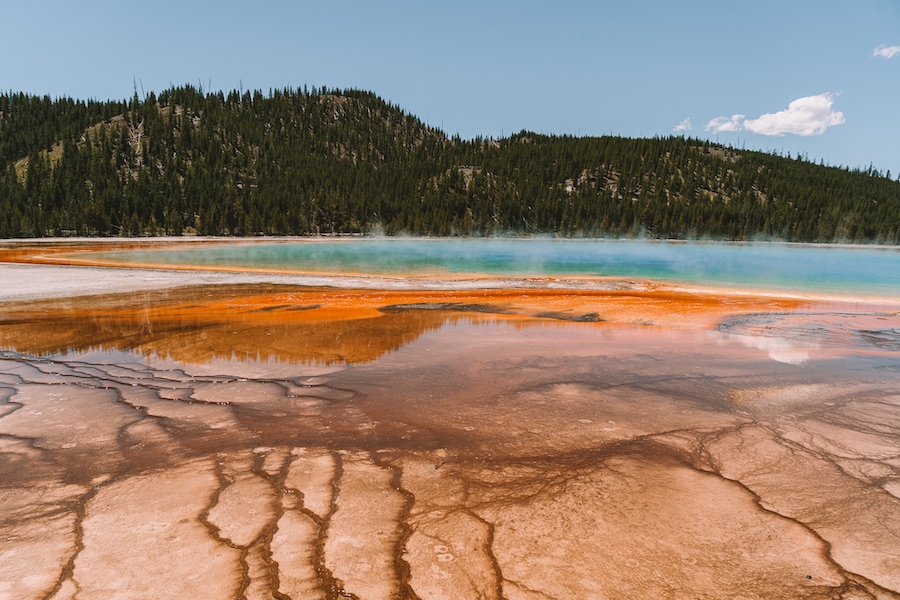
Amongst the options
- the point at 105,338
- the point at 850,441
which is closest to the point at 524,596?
the point at 850,441

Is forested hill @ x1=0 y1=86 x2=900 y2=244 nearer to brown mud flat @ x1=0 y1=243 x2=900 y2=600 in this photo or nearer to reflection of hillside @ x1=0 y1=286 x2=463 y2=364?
reflection of hillside @ x1=0 y1=286 x2=463 y2=364

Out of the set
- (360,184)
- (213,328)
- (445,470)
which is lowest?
(213,328)

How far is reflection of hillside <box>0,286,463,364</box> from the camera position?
29.7 feet

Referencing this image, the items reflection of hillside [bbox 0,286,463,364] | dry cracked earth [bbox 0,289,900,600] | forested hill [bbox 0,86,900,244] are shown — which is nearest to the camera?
dry cracked earth [bbox 0,289,900,600]

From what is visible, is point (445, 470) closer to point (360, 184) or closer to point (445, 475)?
point (445, 475)

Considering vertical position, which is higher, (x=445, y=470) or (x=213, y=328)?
(x=445, y=470)

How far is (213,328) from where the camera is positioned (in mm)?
11141

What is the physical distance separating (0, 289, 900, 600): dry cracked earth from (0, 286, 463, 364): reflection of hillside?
9.7 inches

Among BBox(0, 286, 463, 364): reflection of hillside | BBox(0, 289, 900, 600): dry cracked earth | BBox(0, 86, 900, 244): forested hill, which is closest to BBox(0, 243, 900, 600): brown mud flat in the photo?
BBox(0, 289, 900, 600): dry cracked earth

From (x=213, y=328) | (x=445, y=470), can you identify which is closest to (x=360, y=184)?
(x=213, y=328)

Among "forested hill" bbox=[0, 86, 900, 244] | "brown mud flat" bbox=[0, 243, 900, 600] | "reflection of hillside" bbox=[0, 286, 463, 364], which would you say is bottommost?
"reflection of hillside" bbox=[0, 286, 463, 364]

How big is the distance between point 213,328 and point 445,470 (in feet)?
28.4

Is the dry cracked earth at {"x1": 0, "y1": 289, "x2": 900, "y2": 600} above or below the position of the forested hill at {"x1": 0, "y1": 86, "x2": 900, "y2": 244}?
below

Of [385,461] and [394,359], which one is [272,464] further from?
[394,359]
